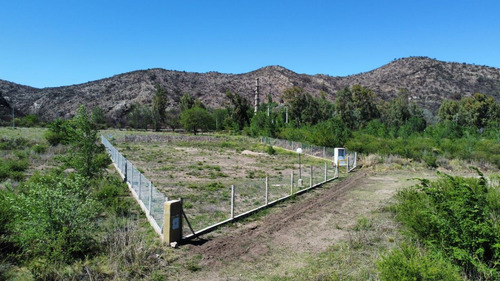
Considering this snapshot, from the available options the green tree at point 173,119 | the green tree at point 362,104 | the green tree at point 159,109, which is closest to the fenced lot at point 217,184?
the green tree at point 362,104

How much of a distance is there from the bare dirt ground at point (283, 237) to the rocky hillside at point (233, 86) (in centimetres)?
10105

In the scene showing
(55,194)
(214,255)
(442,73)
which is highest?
(442,73)

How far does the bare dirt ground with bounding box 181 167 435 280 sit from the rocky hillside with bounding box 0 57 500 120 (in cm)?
10105

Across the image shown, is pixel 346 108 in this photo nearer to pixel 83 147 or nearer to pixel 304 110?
pixel 304 110

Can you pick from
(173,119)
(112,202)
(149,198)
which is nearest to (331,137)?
(149,198)

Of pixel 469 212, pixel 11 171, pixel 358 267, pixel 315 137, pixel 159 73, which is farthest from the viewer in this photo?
pixel 159 73

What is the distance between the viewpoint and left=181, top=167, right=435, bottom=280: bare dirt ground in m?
8.88

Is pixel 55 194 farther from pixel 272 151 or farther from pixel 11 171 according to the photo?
pixel 272 151

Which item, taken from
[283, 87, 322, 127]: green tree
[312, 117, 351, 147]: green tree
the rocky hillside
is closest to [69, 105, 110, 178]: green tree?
[312, 117, 351, 147]: green tree

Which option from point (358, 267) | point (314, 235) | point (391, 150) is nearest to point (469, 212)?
point (358, 267)

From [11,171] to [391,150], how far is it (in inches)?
1293

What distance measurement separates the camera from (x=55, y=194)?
8.91 metres

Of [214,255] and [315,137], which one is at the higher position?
[315,137]

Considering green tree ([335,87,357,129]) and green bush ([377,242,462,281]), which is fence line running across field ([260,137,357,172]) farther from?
green tree ([335,87,357,129])
